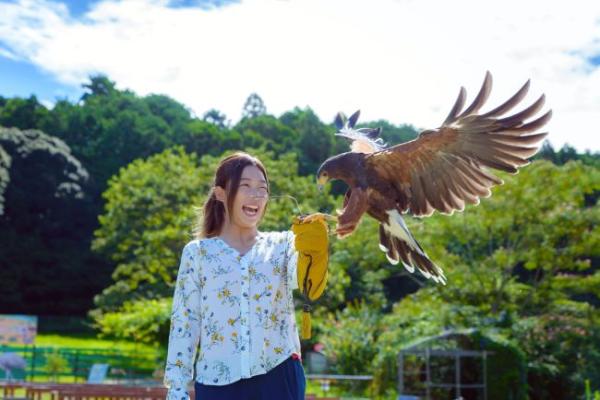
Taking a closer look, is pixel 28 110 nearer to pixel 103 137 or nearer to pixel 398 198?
pixel 103 137

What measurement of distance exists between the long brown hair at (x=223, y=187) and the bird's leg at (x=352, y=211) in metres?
0.26

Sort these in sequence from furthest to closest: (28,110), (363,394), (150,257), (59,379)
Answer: (28,110) → (150,257) → (59,379) → (363,394)

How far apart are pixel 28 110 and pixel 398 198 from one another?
30676 millimetres

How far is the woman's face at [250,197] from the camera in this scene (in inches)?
101

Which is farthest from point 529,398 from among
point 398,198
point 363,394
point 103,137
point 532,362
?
point 103,137

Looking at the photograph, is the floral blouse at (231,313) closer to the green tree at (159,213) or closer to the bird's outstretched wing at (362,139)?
the bird's outstretched wing at (362,139)

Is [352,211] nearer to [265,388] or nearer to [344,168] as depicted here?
[344,168]

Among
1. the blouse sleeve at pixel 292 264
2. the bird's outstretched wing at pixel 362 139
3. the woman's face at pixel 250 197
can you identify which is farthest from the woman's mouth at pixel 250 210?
the bird's outstretched wing at pixel 362 139

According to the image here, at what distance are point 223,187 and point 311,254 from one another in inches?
15.3

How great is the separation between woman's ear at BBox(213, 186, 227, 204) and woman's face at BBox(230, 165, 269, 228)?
60 mm

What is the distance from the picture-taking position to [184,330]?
8.32ft

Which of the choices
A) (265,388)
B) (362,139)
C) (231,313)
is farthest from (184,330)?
(362,139)

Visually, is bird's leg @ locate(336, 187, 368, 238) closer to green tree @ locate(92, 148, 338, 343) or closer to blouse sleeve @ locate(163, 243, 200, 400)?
blouse sleeve @ locate(163, 243, 200, 400)

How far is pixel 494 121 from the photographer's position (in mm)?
2822
